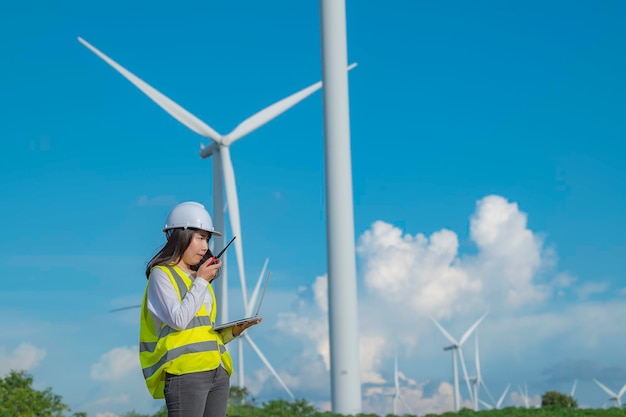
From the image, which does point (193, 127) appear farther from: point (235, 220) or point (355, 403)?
point (355, 403)

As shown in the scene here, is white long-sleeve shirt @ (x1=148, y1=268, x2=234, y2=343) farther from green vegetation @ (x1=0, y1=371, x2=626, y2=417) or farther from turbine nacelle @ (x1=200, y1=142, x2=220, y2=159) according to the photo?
turbine nacelle @ (x1=200, y1=142, x2=220, y2=159)

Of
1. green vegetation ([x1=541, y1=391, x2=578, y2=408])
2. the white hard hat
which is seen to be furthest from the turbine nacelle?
green vegetation ([x1=541, y1=391, x2=578, y2=408])

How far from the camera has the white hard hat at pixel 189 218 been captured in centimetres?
550

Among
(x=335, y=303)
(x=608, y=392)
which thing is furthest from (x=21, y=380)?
(x=608, y=392)

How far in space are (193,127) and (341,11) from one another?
7329 millimetres

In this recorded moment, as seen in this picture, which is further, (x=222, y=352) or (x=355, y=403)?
(x=355, y=403)

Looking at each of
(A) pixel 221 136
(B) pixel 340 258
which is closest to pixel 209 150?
(A) pixel 221 136

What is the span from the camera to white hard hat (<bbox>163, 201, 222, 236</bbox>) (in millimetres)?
5504

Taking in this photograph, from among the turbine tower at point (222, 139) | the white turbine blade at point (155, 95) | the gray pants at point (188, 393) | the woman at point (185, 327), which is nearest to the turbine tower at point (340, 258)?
the turbine tower at point (222, 139)

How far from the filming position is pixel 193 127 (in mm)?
24938

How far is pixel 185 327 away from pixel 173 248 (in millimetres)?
601

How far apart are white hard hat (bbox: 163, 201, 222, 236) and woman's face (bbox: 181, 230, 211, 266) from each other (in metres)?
0.05

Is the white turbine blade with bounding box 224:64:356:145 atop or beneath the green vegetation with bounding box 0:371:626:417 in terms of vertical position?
atop

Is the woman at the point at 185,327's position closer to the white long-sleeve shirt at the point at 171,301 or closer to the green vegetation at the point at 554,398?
the white long-sleeve shirt at the point at 171,301
